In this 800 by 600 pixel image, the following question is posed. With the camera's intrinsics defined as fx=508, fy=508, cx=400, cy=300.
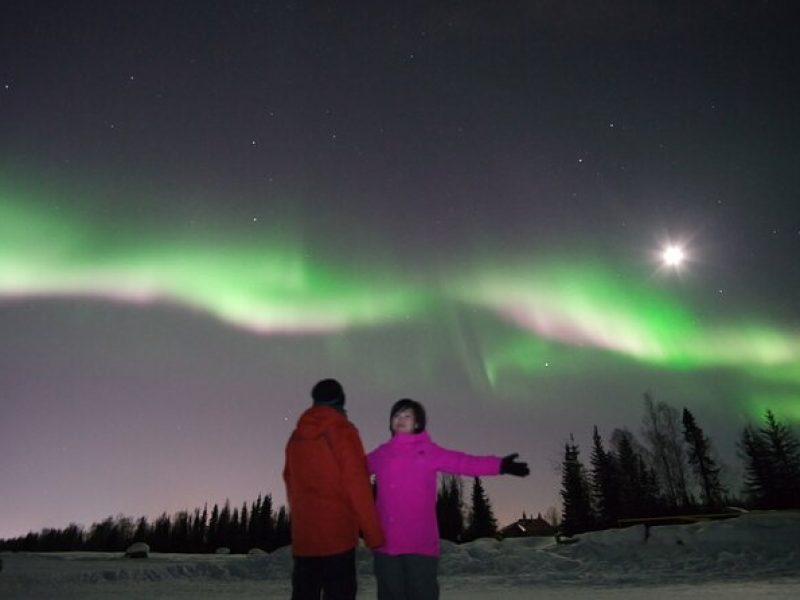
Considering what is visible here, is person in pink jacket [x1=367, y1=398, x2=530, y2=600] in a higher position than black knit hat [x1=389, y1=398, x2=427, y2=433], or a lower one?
lower

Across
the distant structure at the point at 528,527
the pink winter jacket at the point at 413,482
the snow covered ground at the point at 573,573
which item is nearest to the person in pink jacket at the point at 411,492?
the pink winter jacket at the point at 413,482

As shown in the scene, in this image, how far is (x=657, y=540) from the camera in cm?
1880

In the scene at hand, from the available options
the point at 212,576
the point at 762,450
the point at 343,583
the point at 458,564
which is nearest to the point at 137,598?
the point at 212,576

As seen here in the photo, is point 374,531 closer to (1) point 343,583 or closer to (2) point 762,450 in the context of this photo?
(1) point 343,583

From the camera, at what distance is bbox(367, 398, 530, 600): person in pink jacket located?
3.58 m

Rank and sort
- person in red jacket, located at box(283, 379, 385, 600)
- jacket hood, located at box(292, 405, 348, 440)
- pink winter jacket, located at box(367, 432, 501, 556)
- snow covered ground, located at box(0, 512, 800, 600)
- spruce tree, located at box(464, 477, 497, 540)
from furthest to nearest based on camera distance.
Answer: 1. spruce tree, located at box(464, 477, 497, 540)
2. snow covered ground, located at box(0, 512, 800, 600)
3. pink winter jacket, located at box(367, 432, 501, 556)
4. jacket hood, located at box(292, 405, 348, 440)
5. person in red jacket, located at box(283, 379, 385, 600)

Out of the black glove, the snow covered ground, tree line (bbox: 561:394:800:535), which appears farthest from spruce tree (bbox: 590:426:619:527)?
the black glove

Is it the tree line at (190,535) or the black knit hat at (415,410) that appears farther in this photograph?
the tree line at (190,535)

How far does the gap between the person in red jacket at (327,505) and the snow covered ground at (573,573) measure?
6.42 m

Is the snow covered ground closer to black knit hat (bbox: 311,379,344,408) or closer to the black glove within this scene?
the black glove

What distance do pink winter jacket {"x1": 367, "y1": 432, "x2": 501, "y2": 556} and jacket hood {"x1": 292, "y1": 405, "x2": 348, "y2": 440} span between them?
0.60 metres

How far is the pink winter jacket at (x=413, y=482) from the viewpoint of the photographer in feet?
11.9

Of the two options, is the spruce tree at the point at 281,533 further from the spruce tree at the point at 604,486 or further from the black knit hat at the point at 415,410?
the black knit hat at the point at 415,410

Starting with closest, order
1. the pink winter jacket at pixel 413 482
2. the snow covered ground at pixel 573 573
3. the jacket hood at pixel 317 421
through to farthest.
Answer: the jacket hood at pixel 317 421
the pink winter jacket at pixel 413 482
the snow covered ground at pixel 573 573
